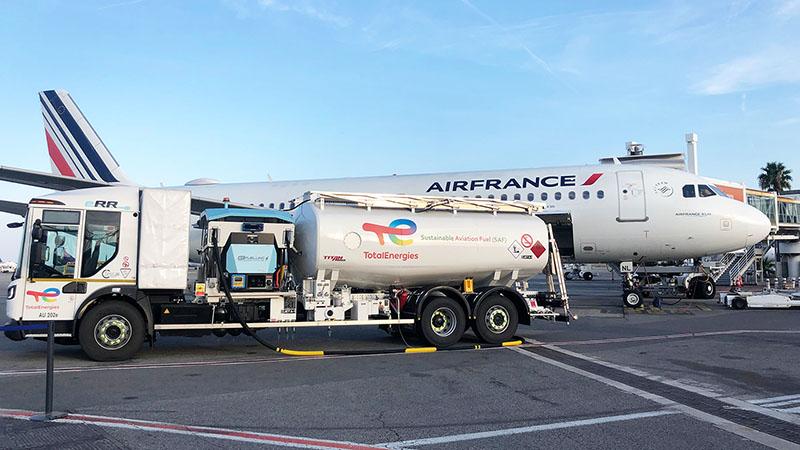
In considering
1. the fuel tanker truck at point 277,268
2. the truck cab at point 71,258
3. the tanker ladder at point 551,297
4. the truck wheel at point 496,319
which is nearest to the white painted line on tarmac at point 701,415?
the truck wheel at point 496,319

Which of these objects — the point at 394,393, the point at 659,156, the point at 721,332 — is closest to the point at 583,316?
the point at 721,332

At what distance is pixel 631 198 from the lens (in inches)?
766

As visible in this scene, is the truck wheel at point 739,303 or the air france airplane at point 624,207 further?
the truck wheel at point 739,303

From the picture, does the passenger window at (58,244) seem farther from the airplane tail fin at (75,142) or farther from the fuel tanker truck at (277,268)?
the airplane tail fin at (75,142)

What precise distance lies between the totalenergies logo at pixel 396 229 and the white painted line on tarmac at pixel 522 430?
647 cm

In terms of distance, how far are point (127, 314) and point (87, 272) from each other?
3.21 ft

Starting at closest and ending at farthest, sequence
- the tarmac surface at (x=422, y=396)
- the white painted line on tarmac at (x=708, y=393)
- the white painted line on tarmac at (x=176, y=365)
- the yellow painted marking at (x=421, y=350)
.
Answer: the tarmac surface at (x=422, y=396) < the white painted line on tarmac at (x=708, y=393) < the white painted line on tarmac at (x=176, y=365) < the yellow painted marking at (x=421, y=350)

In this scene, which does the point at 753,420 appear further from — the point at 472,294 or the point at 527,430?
the point at 472,294

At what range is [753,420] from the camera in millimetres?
6480

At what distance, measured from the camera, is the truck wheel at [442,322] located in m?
12.2

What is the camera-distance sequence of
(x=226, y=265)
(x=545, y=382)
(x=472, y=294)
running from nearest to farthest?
1. (x=545, y=382)
2. (x=226, y=265)
3. (x=472, y=294)

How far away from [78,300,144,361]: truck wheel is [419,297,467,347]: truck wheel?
5.22 meters

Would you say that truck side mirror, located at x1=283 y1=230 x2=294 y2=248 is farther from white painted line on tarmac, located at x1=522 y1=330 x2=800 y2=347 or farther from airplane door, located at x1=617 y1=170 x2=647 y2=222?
airplane door, located at x1=617 y1=170 x2=647 y2=222

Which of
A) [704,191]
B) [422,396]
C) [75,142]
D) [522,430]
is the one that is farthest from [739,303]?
[75,142]
